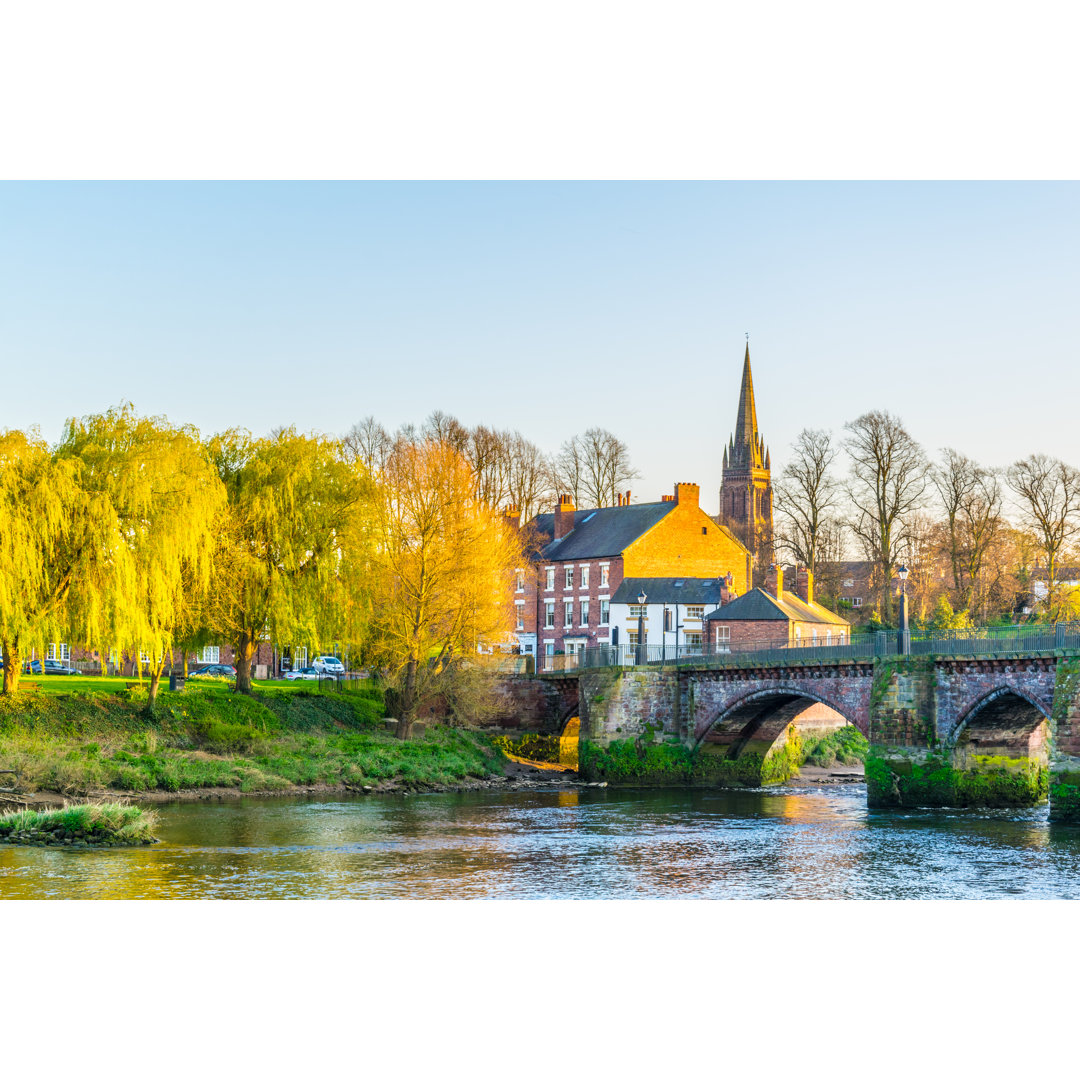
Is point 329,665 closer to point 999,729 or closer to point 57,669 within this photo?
point 57,669

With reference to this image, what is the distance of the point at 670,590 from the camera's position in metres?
64.1

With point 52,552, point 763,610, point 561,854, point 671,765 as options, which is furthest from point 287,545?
point 763,610

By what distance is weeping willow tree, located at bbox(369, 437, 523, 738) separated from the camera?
4566cm

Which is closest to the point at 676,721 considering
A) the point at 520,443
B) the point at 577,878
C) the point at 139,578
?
the point at 139,578

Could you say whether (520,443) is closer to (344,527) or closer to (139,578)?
(344,527)

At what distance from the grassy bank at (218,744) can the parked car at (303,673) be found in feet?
43.5

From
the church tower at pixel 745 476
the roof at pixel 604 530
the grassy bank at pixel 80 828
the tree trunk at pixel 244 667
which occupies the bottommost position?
the grassy bank at pixel 80 828

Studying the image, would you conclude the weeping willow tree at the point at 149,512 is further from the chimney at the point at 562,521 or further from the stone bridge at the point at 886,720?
the chimney at the point at 562,521

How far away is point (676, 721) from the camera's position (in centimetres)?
4606

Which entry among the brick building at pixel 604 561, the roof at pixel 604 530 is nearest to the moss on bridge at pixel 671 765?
the brick building at pixel 604 561

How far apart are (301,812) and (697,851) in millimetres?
11210

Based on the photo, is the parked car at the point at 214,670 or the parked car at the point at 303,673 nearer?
the parked car at the point at 214,670

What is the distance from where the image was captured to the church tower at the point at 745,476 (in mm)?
99875

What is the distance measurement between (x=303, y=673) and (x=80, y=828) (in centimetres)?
3715
